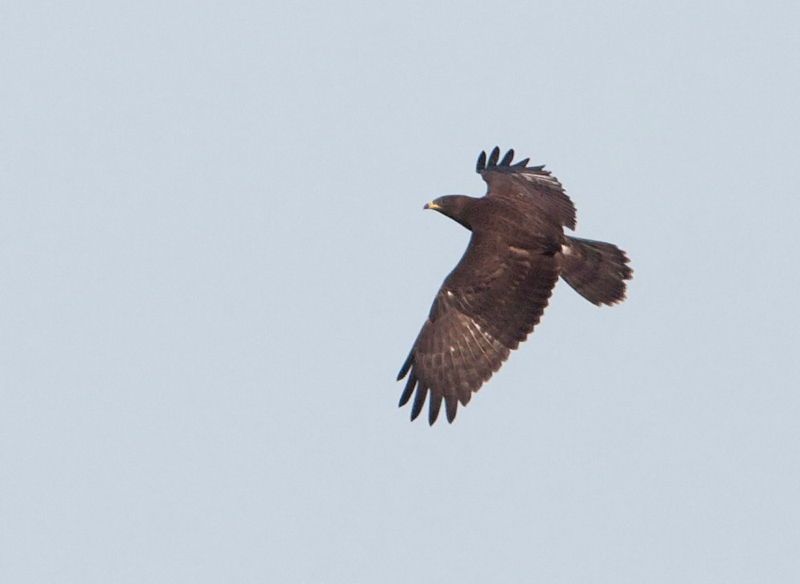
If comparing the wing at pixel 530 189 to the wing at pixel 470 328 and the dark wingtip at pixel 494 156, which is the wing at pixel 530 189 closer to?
the dark wingtip at pixel 494 156

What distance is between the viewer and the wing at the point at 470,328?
49.0ft

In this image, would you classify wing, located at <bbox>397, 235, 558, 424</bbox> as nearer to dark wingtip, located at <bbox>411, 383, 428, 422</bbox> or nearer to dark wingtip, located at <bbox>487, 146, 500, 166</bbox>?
dark wingtip, located at <bbox>411, 383, 428, 422</bbox>

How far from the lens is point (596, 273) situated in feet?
53.2

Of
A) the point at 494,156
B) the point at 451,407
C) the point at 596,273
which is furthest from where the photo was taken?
the point at 494,156

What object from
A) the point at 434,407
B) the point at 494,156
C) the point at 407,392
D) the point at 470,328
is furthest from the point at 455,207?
the point at 434,407

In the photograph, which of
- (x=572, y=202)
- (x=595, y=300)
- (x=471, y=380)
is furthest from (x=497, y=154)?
(x=471, y=380)

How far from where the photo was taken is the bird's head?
641 inches

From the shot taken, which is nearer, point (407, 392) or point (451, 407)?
point (451, 407)

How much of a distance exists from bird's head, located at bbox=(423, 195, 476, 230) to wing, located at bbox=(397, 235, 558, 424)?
1054 mm

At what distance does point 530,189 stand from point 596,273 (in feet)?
4.46

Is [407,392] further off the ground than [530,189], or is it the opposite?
[530,189]

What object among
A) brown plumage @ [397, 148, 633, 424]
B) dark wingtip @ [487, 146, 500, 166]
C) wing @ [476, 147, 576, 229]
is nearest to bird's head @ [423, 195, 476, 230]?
brown plumage @ [397, 148, 633, 424]

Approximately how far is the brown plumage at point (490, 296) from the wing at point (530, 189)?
12cm

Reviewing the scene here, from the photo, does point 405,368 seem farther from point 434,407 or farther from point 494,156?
point 494,156
